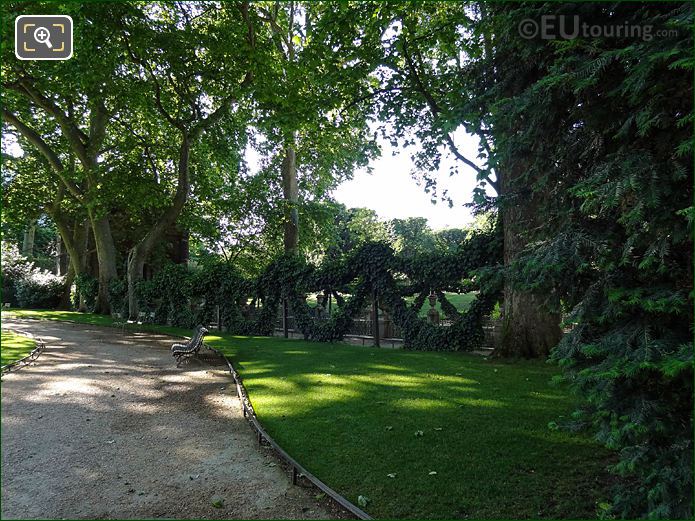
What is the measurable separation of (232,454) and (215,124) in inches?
694

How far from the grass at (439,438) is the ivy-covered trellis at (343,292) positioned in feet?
7.25

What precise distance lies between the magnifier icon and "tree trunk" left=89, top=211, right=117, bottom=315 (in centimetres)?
2516

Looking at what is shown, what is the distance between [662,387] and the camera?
2.91 metres

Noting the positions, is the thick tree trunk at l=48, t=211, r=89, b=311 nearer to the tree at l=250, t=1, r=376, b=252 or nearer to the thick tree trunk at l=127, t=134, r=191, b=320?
the thick tree trunk at l=127, t=134, r=191, b=320

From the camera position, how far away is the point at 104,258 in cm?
2536

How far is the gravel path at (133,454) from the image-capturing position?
3078 millimetres

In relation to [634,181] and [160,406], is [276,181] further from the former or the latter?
[634,181]

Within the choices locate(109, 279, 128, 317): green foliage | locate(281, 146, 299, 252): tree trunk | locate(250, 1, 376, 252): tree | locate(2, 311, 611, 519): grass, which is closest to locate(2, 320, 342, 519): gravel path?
locate(2, 311, 611, 519): grass

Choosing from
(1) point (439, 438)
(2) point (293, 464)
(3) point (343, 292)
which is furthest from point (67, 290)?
(1) point (439, 438)

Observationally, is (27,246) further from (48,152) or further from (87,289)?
(87,289)

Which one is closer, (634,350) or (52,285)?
(634,350)

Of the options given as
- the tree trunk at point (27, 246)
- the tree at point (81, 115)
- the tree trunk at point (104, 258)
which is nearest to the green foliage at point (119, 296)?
the tree trunk at point (104, 258)

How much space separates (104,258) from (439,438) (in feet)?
82.2

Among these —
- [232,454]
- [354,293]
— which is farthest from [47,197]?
[232,454]
